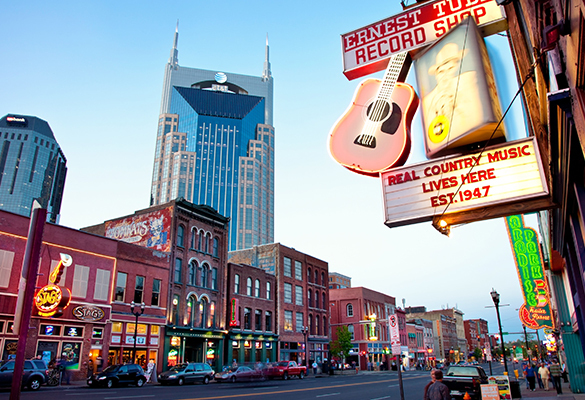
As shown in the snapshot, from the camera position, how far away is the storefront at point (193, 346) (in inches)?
1472

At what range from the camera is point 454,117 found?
7.27 m

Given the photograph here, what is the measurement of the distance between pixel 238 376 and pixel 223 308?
13087 mm

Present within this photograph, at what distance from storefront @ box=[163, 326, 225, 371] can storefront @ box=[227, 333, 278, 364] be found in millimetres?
1740

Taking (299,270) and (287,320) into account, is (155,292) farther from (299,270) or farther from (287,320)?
(299,270)

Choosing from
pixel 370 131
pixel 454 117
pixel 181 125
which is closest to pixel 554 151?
pixel 454 117

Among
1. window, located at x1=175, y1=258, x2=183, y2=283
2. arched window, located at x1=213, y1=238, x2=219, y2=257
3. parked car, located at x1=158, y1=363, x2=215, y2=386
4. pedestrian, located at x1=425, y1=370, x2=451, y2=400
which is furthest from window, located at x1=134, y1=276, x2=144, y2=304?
pedestrian, located at x1=425, y1=370, x2=451, y2=400

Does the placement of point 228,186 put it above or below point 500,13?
above

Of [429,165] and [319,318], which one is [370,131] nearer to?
[429,165]

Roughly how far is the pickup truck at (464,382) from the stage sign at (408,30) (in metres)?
13.8

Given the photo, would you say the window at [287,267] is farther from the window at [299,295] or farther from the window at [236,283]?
the window at [236,283]

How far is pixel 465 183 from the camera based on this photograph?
709 cm

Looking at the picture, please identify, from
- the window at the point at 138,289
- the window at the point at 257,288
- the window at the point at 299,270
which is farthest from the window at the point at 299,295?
the window at the point at 138,289

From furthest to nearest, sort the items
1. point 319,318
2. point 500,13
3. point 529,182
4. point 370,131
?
1. point 319,318
2. point 370,131
3. point 500,13
4. point 529,182

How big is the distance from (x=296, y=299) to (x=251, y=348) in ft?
39.1
